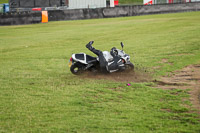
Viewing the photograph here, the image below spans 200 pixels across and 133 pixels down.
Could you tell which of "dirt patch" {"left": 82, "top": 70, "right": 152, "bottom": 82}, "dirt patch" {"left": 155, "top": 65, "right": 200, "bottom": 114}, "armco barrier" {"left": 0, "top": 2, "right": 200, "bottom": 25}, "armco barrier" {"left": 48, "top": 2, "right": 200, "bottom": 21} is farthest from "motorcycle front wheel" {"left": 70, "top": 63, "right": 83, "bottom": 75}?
"armco barrier" {"left": 48, "top": 2, "right": 200, "bottom": 21}

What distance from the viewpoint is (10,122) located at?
6.48m

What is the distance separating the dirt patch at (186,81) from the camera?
825 cm

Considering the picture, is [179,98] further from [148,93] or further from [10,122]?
[10,122]

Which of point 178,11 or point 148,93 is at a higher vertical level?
point 178,11

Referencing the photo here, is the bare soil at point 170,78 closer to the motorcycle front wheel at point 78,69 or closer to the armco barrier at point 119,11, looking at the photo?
the motorcycle front wheel at point 78,69

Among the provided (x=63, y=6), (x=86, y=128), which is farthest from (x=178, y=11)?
(x=86, y=128)

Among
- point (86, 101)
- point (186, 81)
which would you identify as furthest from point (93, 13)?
point (86, 101)

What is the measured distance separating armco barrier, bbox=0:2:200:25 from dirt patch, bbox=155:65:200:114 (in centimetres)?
2485

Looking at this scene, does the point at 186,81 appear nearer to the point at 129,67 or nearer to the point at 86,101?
the point at 129,67

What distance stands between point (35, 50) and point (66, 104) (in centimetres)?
1025

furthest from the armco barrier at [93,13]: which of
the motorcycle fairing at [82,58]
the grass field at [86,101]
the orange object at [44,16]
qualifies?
the motorcycle fairing at [82,58]

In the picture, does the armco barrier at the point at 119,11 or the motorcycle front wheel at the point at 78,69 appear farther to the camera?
the armco barrier at the point at 119,11

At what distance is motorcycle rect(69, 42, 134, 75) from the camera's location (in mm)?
10086

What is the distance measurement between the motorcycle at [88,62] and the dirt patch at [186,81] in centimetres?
134
